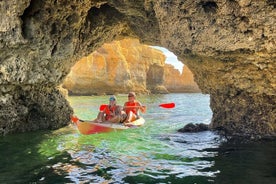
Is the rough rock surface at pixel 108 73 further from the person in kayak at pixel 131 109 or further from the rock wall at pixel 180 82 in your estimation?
the person in kayak at pixel 131 109

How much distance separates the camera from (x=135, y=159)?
331 inches

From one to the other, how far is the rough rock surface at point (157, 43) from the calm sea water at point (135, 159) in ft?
3.81

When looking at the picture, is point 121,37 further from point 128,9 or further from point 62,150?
point 62,150

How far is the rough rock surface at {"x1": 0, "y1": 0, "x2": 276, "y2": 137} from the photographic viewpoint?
340 inches

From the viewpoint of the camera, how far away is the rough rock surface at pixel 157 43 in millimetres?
8648

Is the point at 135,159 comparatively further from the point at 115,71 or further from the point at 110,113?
the point at 115,71

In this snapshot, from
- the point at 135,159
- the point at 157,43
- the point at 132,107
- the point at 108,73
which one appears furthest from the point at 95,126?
the point at 108,73

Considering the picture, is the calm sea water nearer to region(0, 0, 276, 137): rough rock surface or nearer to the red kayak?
the red kayak

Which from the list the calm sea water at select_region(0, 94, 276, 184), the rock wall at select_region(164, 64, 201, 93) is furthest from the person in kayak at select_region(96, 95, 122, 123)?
the rock wall at select_region(164, 64, 201, 93)

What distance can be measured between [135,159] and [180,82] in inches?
2785

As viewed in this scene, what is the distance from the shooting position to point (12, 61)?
1069cm

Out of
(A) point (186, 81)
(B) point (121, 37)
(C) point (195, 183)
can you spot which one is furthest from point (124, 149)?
(A) point (186, 81)

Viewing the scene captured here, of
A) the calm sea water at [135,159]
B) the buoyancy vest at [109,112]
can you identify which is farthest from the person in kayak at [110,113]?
the calm sea water at [135,159]

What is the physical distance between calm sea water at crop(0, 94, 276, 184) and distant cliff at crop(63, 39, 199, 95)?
4013cm
